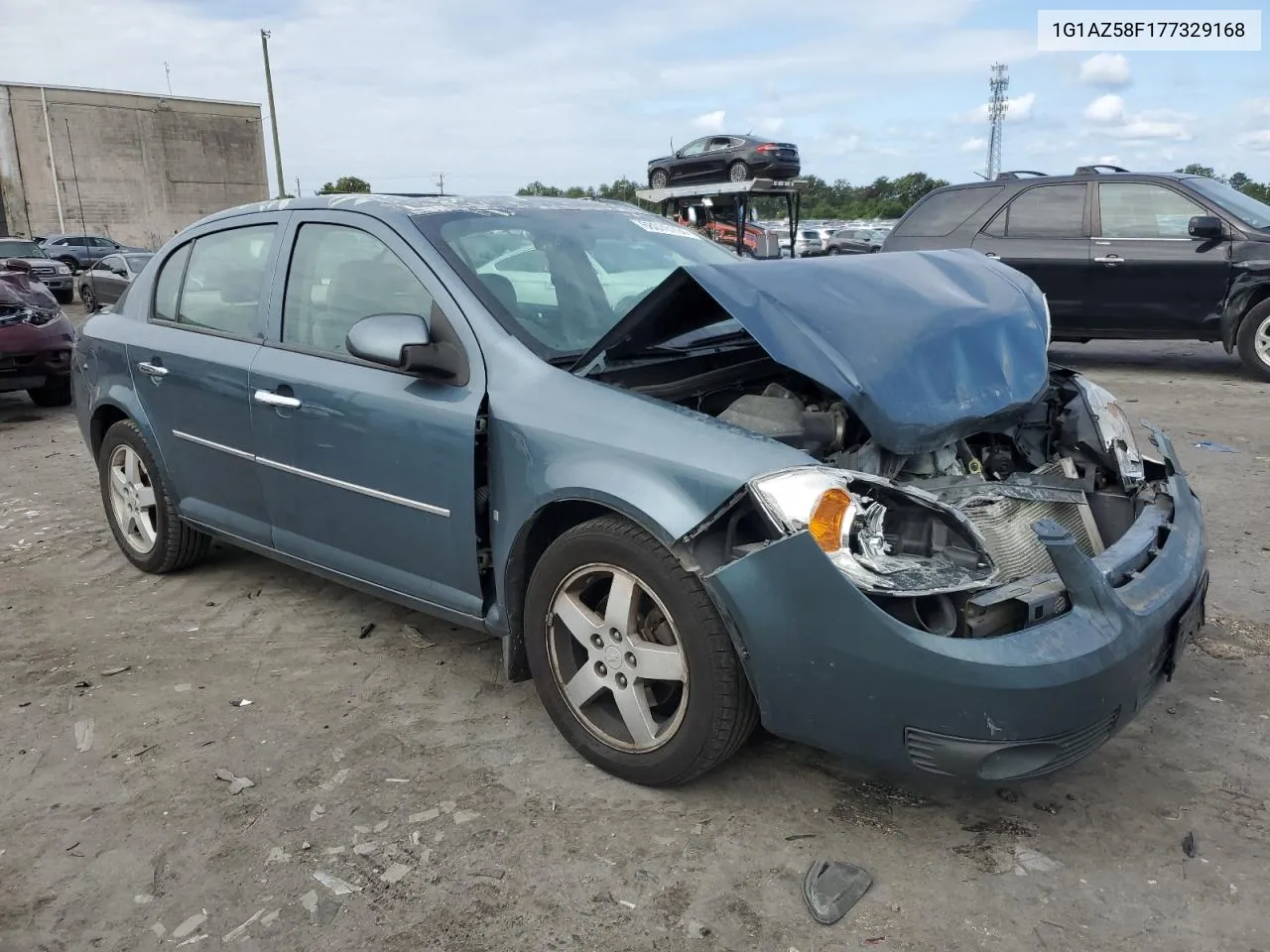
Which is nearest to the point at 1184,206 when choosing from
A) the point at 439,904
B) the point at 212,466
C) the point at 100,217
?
the point at 212,466

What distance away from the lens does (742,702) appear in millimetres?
2553

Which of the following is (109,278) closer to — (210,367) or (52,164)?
(210,367)

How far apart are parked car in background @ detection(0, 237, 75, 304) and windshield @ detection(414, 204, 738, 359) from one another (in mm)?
Result: 20831

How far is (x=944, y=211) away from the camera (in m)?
10.0

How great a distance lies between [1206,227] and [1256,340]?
3.58ft

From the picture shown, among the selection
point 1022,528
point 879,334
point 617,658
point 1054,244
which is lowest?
point 617,658

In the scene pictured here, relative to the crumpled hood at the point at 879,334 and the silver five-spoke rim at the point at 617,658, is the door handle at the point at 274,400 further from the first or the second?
the silver five-spoke rim at the point at 617,658

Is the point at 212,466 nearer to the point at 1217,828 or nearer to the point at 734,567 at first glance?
the point at 734,567

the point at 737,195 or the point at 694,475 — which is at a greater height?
the point at 737,195

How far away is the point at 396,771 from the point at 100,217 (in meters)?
51.0

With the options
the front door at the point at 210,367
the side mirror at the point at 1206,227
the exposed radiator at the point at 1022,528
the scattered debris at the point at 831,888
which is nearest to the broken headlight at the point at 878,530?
the exposed radiator at the point at 1022,528

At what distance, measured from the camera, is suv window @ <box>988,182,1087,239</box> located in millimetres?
9328

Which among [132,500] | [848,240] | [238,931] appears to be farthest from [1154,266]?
[848,240]

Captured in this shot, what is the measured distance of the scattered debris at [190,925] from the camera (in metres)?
2.32
